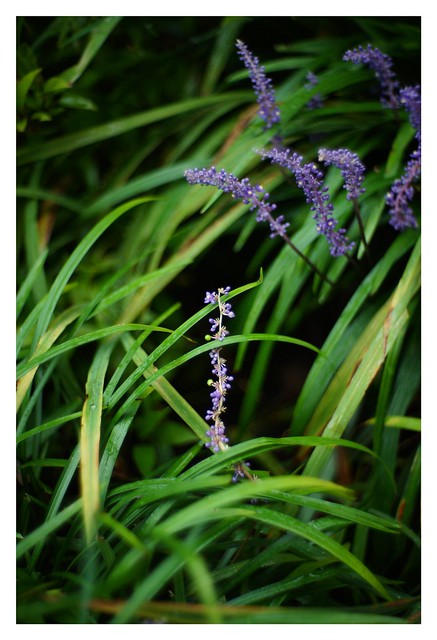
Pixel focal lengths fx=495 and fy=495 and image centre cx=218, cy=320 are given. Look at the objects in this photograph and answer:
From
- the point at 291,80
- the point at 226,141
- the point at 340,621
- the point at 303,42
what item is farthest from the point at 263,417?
the point at 303,42

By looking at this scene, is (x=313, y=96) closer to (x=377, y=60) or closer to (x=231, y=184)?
(x=377, y=60)

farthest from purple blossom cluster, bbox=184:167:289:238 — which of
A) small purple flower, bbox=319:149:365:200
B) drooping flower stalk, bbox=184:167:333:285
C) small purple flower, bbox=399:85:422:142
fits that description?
small purple flower, bbox=399:85:422:142

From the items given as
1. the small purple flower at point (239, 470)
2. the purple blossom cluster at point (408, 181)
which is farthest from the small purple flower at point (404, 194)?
the small purple flower at point (239, 470)

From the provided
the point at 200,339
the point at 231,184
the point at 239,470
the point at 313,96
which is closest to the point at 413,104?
the point at 313,96

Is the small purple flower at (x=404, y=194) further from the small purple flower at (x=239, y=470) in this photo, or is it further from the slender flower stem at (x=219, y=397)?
the small purple flower at (x=239, y=470)

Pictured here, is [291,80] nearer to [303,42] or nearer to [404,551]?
[303,42]

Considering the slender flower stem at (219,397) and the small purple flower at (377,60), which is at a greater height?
the small purple flower at (377,60)

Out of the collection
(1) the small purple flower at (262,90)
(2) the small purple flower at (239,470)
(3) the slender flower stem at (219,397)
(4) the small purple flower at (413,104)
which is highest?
(1) the small purple flower at (262,90)
